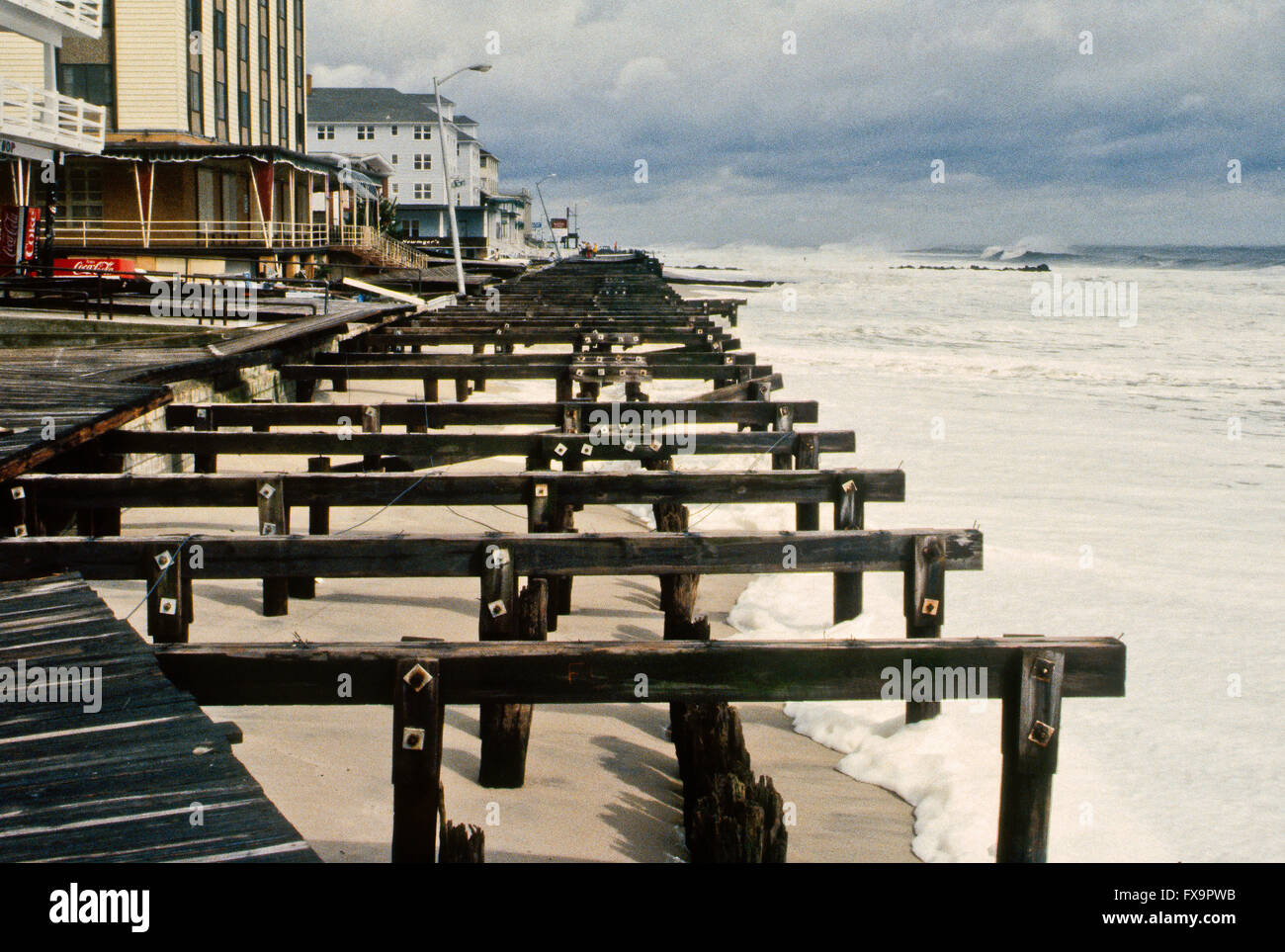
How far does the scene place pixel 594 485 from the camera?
7.57 metres

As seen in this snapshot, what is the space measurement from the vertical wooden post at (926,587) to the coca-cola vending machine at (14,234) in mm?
22606

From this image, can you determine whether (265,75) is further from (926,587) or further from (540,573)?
(926,587)

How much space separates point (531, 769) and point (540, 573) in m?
1.35

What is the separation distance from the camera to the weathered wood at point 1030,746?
414cm

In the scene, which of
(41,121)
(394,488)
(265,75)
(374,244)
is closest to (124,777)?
(394,488)

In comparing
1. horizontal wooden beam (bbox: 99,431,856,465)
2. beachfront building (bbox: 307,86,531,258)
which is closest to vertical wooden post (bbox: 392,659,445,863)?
horizontal wooden beam (bbox: 99,431,856,465)

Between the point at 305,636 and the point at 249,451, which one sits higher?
the point at 249,451

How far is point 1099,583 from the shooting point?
11859 millimetres

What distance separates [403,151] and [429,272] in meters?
45.2

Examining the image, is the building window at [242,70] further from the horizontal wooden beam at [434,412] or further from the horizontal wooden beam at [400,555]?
the horizontal wooden beam at [400,555]

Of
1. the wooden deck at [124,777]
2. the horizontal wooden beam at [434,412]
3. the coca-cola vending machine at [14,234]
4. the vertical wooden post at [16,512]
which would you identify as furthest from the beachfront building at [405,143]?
the wooden deck at [124,777]
